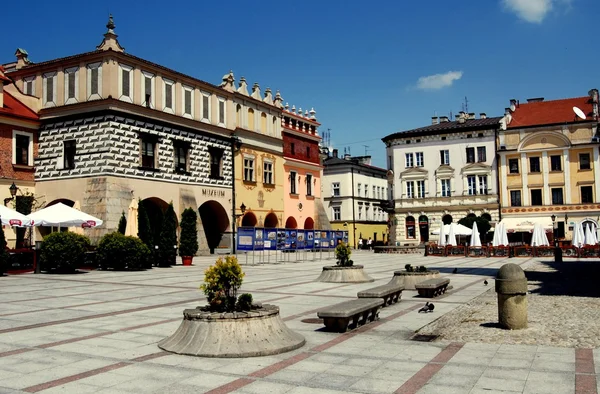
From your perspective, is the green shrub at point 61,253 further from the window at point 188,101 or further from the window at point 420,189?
the window at point 420,189

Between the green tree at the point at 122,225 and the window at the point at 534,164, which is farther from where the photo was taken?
the window at the point at 534,164

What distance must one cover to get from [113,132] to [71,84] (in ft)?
14.5

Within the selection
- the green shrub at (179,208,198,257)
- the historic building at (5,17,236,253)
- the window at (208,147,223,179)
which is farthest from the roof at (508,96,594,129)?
the green shrub at (179,208,198,257)

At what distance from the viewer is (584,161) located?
55.2m

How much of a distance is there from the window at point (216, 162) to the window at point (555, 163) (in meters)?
32.9

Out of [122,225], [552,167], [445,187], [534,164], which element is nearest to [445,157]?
[445,187]

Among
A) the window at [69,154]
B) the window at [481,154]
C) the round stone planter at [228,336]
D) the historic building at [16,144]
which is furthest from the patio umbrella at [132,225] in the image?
the window at [481,154]

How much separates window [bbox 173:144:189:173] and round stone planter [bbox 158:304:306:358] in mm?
29672

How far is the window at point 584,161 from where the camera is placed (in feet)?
181

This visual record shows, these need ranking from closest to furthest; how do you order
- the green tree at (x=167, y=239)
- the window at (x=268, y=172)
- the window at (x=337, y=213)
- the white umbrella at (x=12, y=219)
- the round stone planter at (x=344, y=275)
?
the round stone planter at (x=344, y=275) → the white umbrella at (x=12, y=219) → the green tree at (x=167, y=239) → the window at (x=268, y=172) → the window at (x=337, y=213)


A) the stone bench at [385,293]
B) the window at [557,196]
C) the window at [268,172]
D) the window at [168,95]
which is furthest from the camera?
the window at [557,196]

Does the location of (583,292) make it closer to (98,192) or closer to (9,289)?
(9,289)

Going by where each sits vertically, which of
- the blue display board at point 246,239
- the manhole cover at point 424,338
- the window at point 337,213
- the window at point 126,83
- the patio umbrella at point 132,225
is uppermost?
the window at point 126,83

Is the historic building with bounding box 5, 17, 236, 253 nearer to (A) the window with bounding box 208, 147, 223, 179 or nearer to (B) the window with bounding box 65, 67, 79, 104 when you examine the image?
(B) the window with bounding box 65, 67, 79, 104
